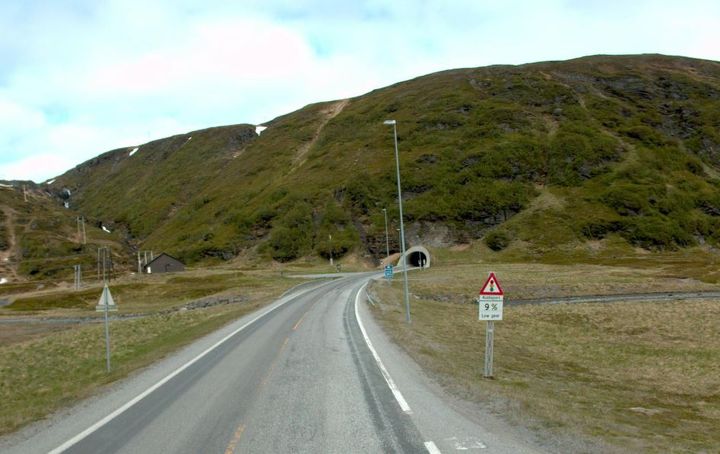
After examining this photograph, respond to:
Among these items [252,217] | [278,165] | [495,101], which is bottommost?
[252,217]

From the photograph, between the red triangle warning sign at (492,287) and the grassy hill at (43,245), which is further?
the grassy hill at (43,245)

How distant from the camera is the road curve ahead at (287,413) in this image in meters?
8.69

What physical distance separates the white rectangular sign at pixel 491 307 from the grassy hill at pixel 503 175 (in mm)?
91205

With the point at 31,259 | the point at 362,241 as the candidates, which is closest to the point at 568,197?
the point at 362,241

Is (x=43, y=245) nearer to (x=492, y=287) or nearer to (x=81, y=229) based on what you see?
(x=81, y=229)

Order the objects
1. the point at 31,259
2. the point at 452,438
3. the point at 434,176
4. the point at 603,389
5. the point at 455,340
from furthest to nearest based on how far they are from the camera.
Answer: the point at 31,259 → the point at 434,176 → the point at 455,340 → the point at 603,389 → the point at 452,438

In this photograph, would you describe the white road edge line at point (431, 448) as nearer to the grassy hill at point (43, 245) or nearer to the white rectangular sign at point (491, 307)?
the white rectangular sign at point (491, 307)

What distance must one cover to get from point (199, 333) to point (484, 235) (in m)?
93.6

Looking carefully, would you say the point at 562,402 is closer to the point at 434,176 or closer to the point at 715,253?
the point at 715,253

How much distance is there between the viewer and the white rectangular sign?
13.7 meters

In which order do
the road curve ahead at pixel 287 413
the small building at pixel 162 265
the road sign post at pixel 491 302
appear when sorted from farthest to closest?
the small building at pixel 162 265
the road sign post at pixel 491 302
the road curve ahead at pixel 287 413

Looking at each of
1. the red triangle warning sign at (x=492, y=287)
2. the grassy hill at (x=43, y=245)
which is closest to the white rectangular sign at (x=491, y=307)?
the red triangle warning sign at (x=492, y=287)

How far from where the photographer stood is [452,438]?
8.56 m

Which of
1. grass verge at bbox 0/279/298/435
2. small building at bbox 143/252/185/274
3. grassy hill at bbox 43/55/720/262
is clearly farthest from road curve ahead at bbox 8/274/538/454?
small building at bbox 143/252/185/274
